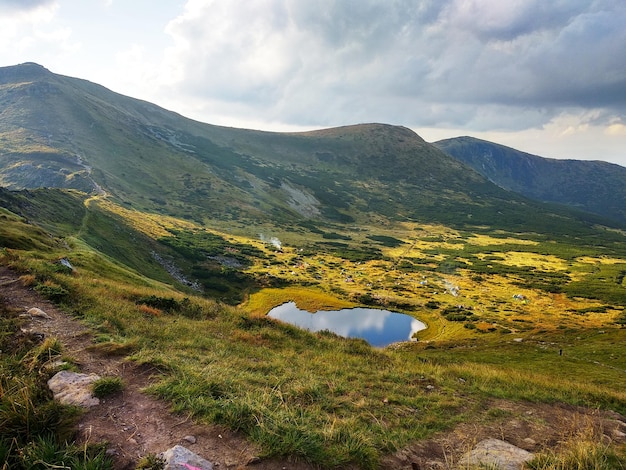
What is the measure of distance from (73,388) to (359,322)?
78.4 meters

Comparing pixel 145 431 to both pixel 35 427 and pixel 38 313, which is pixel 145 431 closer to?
pixel 35 427

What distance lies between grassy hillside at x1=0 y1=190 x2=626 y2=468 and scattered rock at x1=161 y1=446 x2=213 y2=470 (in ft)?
4.42

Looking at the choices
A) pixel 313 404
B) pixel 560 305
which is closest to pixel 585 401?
pixel 313 404

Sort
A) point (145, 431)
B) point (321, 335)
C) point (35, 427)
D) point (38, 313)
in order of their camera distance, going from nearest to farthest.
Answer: point (35, 427) → point (145, 431) → point (38, 313) → point (321, 335)

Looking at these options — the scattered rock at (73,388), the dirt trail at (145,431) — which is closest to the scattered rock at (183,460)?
the dirt trail at (145,431)

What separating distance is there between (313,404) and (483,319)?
288 ft

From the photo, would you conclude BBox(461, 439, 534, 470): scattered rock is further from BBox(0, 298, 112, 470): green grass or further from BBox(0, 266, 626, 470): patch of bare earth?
BBox(0, 298, 112, 470): green grass

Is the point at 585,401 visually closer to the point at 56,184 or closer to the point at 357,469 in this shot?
the point at 357,469

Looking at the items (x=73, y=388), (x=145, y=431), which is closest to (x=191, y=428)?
(x=145, y=431)

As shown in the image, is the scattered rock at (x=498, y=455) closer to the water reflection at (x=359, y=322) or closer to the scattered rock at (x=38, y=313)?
the scattered rock at (x=38, y=313)

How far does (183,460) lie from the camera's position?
711cm

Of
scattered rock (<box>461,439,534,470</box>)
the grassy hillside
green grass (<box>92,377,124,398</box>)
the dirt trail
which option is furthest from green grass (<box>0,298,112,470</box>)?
scattered rock (<box>461,439,534,470</box>)

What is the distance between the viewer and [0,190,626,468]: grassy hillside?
34.4ft

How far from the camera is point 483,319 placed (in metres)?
86.5
